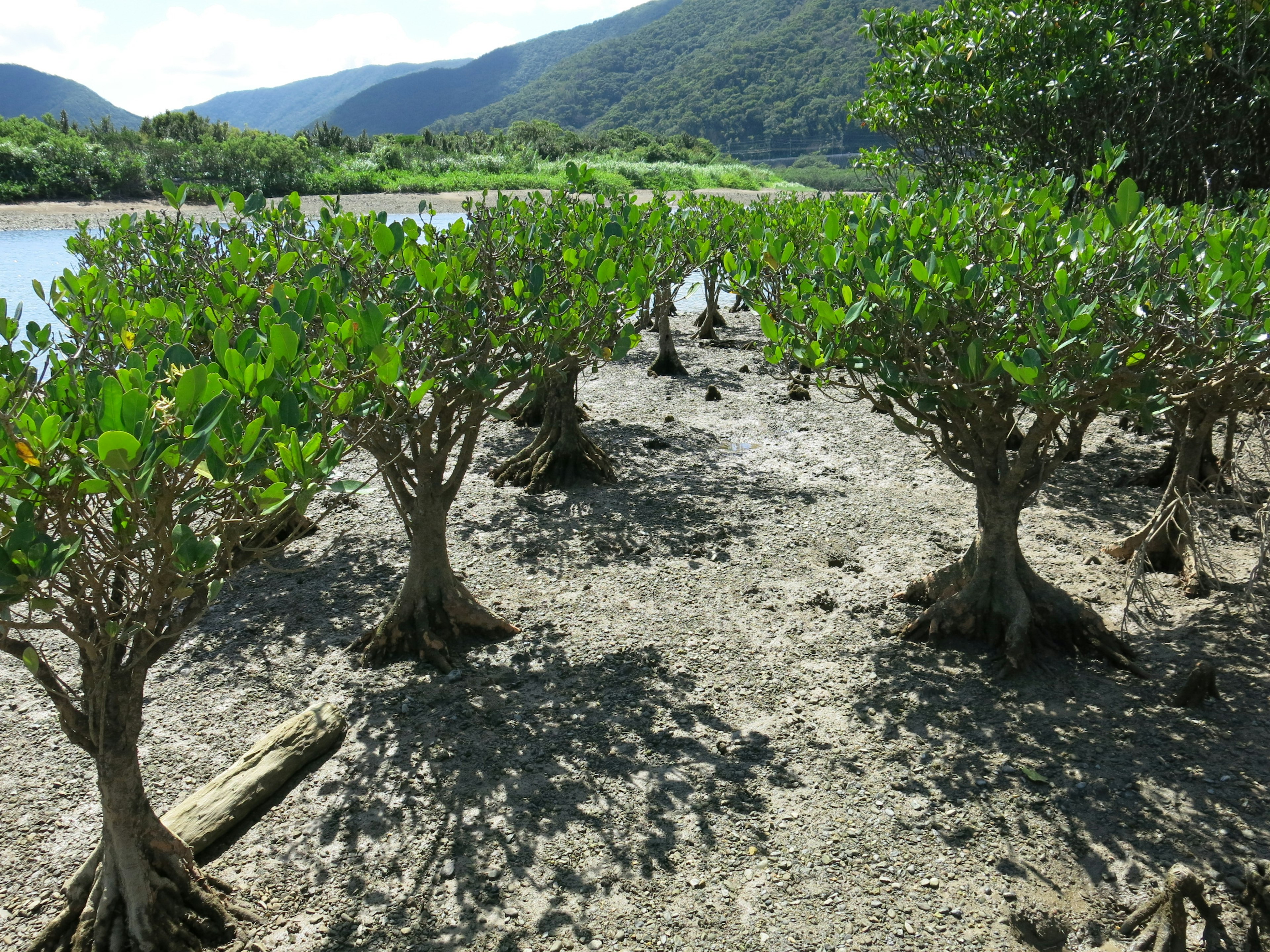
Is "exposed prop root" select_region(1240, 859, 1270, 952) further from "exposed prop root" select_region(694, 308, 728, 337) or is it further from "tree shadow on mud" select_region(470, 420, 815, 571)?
"exposed prop root" select_region(694, 308, 728, 337)

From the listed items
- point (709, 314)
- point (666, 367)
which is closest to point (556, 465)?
point (666, 367)

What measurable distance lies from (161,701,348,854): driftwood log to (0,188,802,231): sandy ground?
20.0m

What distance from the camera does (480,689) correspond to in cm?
500

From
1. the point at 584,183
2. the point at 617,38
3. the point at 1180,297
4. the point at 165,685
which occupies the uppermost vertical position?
the point at 617,38

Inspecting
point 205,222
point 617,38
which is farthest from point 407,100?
point 205,222

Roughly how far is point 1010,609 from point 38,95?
249832 millimetres

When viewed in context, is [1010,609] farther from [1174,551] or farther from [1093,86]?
[1093,86]

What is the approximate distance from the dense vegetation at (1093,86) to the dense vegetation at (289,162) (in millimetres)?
16976

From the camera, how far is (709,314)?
1722 cm

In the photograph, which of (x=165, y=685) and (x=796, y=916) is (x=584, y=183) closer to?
(x=165, y=685)

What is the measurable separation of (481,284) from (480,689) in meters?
2.48

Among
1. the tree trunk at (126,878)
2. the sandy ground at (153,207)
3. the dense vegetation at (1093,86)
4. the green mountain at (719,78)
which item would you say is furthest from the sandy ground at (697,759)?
the green mountain at (719,78)

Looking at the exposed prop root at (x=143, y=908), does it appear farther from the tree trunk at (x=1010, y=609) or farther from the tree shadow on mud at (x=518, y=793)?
the tree trunk at (x=1010, y=609)

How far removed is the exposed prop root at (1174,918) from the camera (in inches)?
113
